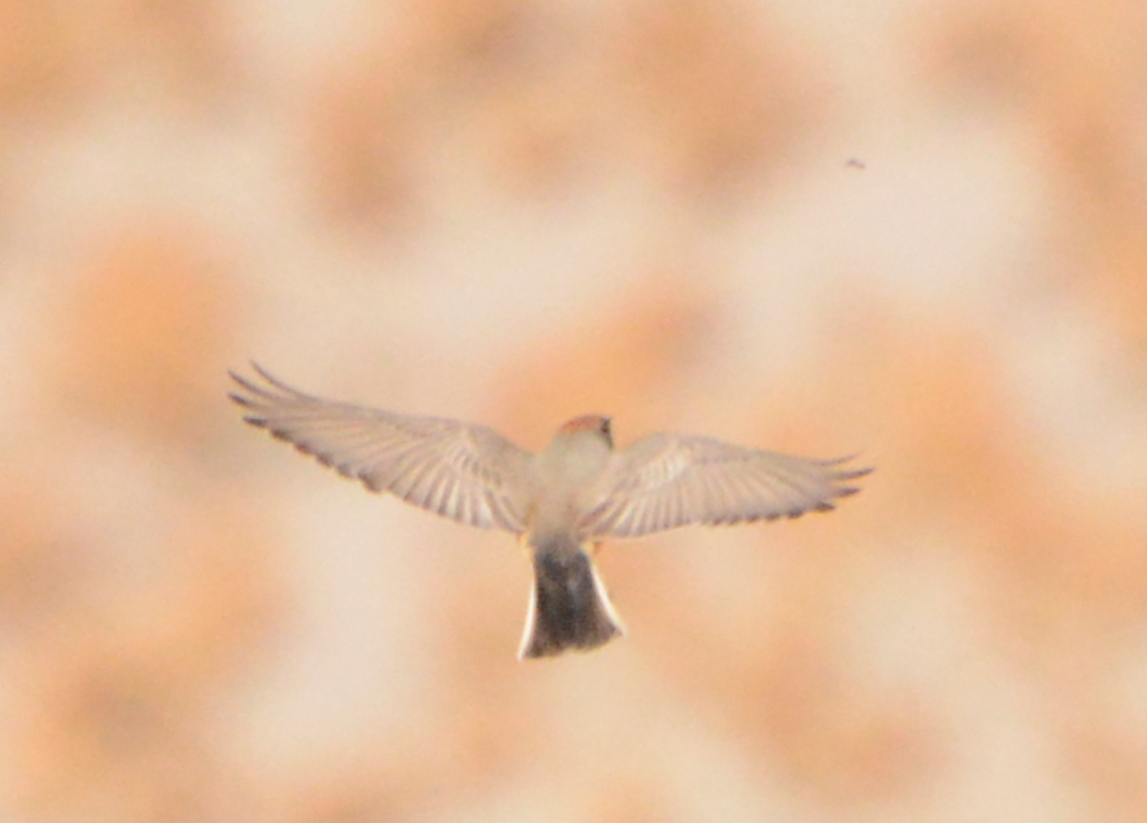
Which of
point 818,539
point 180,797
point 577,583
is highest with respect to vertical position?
point 818,539

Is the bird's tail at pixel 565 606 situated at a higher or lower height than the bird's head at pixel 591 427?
lower

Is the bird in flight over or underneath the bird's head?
underneath

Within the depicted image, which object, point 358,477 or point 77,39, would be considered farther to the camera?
point 77,39

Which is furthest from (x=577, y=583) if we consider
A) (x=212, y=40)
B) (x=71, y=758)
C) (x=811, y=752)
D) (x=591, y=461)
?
(x=212, y=40)

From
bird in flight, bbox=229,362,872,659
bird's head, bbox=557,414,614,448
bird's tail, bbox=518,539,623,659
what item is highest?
bird's head, bbox=557,414,614,448

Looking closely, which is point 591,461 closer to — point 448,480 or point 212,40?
point 448,480

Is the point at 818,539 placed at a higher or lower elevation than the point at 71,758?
higher

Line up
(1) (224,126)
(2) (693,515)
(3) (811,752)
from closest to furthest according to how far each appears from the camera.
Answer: (2) (693,515), (3) (811,752), (1) (224,126)
